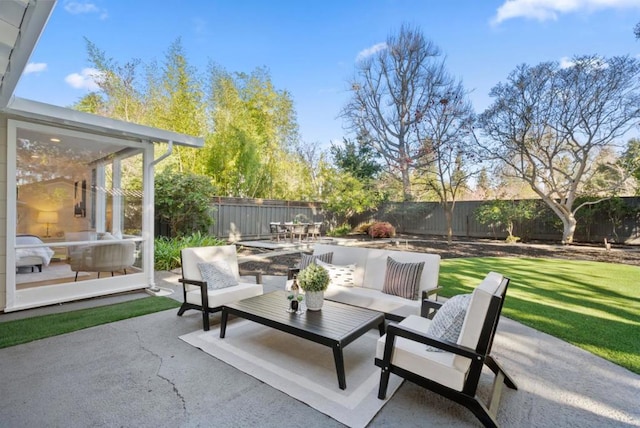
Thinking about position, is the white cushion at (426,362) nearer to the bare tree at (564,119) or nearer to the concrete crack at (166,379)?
the concrete crack at (166,379)

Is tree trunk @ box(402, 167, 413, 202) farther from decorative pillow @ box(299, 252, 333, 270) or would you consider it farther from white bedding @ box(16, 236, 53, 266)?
white bedding @ box(16, 236, 53, 266)

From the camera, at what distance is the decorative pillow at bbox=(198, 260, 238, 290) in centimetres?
375

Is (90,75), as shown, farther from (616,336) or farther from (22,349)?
(616,336)

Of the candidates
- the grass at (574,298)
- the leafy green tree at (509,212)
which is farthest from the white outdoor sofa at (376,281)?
the leafy green tree at (509,212)

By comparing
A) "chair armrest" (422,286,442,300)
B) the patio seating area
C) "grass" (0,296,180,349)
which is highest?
"chair armrest" (422,286,442,300)

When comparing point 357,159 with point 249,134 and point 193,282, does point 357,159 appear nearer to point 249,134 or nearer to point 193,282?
point 249,134

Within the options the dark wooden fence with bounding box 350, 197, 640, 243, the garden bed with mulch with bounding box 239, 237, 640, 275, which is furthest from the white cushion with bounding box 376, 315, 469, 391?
the dark wooden fence with bounding box 350, 197, 640, 243

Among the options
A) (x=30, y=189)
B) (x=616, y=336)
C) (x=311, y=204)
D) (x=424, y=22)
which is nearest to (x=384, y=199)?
(x=311, y=204)

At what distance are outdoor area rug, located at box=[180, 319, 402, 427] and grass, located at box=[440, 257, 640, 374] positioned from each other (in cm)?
210

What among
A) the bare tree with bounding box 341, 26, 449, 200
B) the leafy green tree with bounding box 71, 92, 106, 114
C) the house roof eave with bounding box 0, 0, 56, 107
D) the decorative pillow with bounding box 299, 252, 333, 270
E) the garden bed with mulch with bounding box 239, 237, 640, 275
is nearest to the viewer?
the house roof eave with bounding box 0, 0, 56, 107

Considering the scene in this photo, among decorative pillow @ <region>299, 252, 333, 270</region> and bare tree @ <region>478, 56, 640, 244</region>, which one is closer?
decorative pillow @ <region>299, 252, 333, 270</region>

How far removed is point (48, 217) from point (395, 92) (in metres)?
15.4

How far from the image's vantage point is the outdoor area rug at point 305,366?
2109mm

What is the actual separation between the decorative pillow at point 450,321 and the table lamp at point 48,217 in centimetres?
525
